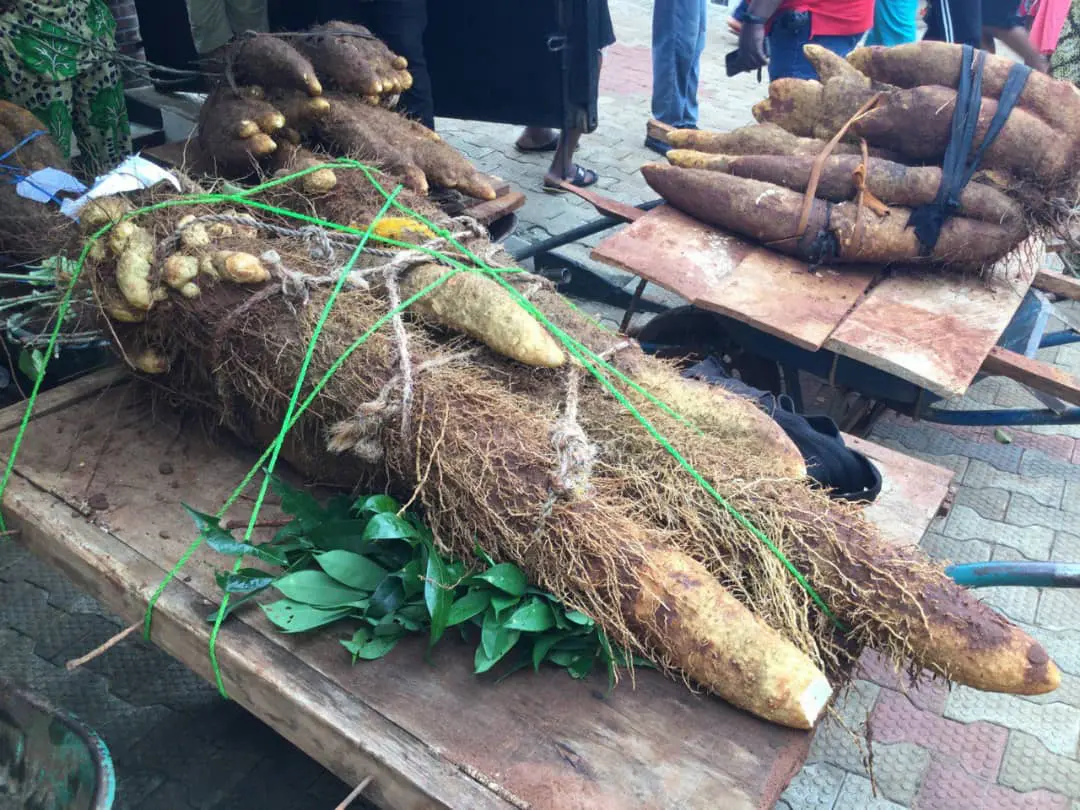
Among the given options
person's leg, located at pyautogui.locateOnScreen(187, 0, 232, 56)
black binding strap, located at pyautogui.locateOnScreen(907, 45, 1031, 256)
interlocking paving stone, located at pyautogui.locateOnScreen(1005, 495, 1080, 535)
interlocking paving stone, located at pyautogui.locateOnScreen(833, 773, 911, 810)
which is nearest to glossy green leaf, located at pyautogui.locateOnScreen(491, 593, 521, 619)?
interlocking paving stone, located at pyautogui.locateOnScreen(833, 773, 911, 810)

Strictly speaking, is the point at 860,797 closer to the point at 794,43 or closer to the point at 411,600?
the point at 411,600

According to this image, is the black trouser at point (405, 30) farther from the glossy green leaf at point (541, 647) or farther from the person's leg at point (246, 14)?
the glossy green leaf at point (541, 647)

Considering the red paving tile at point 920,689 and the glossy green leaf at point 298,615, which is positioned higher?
the glossy green leaf at point 298,615

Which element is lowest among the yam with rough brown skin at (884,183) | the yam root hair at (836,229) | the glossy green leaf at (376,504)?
the glossy green leaf at (376,504)

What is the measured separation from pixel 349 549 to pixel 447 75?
3895 mm

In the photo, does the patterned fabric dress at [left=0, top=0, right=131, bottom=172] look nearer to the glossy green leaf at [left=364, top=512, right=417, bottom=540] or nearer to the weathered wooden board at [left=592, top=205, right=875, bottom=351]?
the weathered wooden board at [left=592, top=205, right=875, bottom=351]

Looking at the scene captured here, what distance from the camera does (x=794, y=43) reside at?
473 cm

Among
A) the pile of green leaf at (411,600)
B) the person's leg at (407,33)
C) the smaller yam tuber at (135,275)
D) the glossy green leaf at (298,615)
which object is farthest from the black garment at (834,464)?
the person's leg at (407,33)

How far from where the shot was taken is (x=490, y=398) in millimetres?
1911

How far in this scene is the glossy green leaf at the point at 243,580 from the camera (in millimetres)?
1758

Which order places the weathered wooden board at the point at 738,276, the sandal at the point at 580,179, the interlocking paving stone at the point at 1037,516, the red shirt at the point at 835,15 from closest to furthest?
the weathered wooden board at the point at 738,276 → the interlocking paving stone at the point at 1037,516 → the red shirt at the point at 835,15 → the sandal at the point at 580,179

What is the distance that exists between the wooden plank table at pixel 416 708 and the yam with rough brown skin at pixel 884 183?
6.69 feet

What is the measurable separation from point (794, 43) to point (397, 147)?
2831 millimetres

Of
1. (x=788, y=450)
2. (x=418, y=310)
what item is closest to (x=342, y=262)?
(x=418, y=310)
